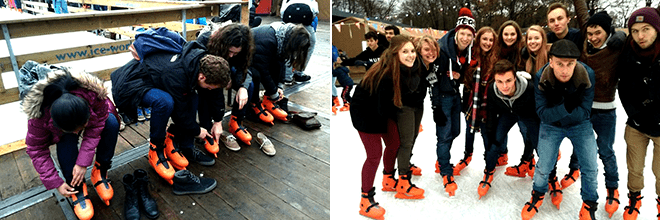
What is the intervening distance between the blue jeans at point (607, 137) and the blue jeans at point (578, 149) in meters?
0.20

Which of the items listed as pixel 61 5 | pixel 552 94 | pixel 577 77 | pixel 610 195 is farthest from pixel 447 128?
pixel 61 5

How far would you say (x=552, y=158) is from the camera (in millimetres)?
2230

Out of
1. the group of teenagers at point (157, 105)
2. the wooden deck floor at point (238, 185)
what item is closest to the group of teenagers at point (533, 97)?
the wooden deck floor at point (238, 185)

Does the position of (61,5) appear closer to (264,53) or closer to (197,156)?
(264,53)

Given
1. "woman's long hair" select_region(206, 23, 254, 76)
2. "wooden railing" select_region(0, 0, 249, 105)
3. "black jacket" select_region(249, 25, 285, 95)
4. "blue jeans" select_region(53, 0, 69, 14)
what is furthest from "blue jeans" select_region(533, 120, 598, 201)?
"blue jeans" select_region(53, 0, 69, 14)

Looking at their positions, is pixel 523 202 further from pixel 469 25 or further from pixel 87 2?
pixel 87 2

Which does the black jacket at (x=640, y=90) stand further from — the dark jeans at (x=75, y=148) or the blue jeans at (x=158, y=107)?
the dark jeans at (x=75, y=148)

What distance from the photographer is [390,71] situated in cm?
→ 214

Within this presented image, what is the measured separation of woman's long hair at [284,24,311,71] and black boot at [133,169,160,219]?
4.76 ft

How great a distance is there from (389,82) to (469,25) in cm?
91

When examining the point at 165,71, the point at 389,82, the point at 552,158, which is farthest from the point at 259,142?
the point at 552,158

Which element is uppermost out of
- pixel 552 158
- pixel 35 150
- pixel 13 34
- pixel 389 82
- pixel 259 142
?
pixel 13 34

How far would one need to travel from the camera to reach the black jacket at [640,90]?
196 centimetres

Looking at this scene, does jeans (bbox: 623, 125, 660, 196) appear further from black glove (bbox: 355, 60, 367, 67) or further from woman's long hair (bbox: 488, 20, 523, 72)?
black glove (bbox: 355, 60, 367, 67)
